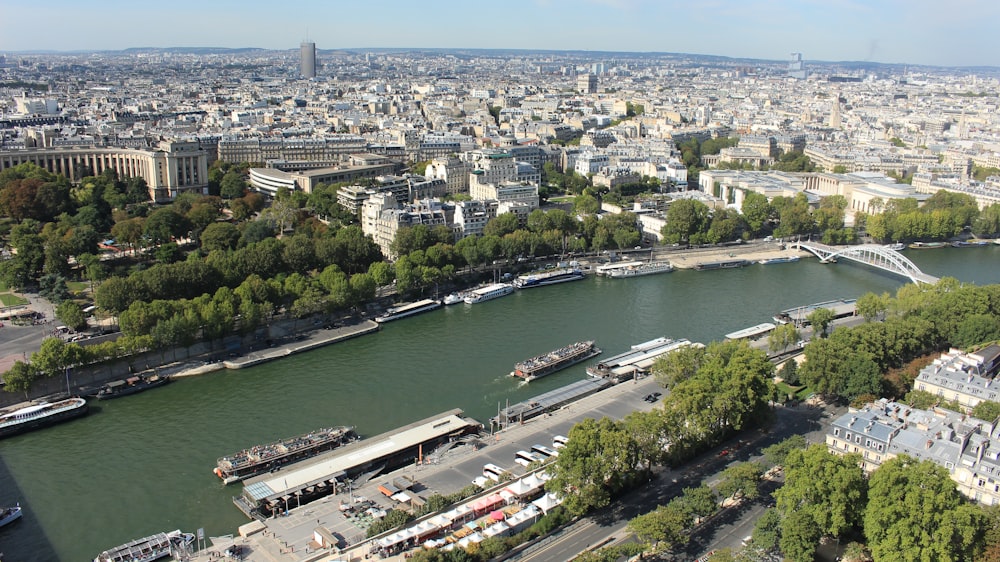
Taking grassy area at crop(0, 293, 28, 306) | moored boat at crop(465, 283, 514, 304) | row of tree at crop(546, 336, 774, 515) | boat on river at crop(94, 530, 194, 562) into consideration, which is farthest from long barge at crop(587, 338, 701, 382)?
grassy area at crop(0, 293, 28, 306)

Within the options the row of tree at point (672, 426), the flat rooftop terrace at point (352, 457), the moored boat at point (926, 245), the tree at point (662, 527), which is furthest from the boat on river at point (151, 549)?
the moored boat at point (926, 245)

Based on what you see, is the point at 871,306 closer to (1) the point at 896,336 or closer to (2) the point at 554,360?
(1) the point at 896,336

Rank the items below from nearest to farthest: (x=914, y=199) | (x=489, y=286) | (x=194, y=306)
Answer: (x=194, y=306)
(x=489, y=286)
(x=914, y=199)

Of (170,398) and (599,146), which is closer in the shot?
(170,398)

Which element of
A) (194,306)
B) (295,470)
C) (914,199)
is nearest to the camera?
(295,470)

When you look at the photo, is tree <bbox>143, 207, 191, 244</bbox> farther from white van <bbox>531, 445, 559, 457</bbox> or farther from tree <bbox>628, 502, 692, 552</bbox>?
tree <bbox>628, 502, 692, 552</bbox>

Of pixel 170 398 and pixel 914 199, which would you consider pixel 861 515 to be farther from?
pixel 914 199

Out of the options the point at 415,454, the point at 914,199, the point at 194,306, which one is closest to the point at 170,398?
the point at 194,306

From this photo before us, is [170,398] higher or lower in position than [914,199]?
lower

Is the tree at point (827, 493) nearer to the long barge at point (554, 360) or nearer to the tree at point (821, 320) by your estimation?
the long barge at point (554, 360)
